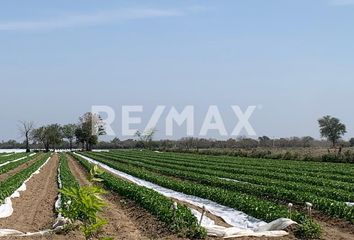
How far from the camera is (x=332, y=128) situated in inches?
3738

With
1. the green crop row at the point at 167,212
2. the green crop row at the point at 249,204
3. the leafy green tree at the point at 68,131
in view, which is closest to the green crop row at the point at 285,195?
the green crop row at the point at 249,204

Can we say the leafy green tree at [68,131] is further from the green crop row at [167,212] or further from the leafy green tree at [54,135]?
the green crop row at [167,212]

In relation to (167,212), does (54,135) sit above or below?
above

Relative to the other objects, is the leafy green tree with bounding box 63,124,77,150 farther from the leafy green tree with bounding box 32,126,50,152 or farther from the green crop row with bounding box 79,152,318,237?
the green crop row with bounding box 79,152,318,237

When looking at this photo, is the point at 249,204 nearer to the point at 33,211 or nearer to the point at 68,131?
the point at 33,211

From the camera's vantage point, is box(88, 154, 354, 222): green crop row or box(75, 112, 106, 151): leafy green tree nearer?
box(88, 154, 354, 222): green crop row

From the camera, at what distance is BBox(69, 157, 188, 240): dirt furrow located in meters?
10.6

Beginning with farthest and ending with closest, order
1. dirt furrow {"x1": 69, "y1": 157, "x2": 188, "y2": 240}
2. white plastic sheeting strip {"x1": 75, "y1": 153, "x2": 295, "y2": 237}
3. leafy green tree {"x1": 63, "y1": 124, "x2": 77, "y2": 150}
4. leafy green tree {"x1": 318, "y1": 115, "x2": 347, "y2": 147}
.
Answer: leafy green tree {"x1": 63, "y1": 124, "x2": 77, "y2": 150}, leafy green tree {"x1": 318, "y1": 115, "x2": 347, "y2": 147}, dirt furrow {"x1": 69, "y1": 157, "x2": 188, "y2": 240}, white plastic sheeting strip {"x1": 75, "y1": 153, "x2": 295, "y2": 237}

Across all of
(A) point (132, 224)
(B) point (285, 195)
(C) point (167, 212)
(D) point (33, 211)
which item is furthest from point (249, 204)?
(D) point (33, 211)

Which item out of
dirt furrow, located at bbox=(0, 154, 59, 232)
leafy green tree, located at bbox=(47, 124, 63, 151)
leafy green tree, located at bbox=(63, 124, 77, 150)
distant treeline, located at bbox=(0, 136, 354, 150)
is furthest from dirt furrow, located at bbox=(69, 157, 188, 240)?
leafy green tree, located at bbox=(63, 124, 77, 150)

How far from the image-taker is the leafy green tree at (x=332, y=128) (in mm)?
94812

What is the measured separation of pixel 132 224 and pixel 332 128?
88268 mm

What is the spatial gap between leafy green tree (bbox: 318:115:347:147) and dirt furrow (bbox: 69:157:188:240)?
84671mm

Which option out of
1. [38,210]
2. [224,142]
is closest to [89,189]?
[38,210]
